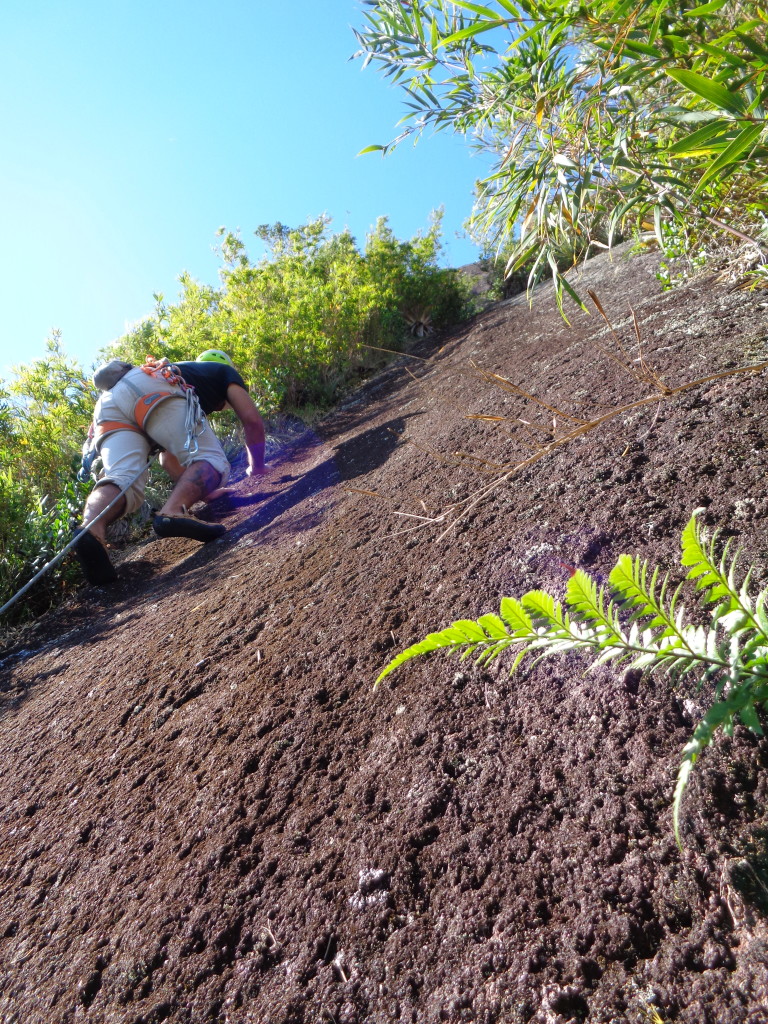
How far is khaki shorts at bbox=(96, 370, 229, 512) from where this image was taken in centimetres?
362

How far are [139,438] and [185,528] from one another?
3.50 feet

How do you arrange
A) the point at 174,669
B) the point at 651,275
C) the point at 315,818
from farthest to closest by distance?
1. the point at 651,275
2. the point at 174,669
3. the point at 315,818

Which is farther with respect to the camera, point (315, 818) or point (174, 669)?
point (174, 669)

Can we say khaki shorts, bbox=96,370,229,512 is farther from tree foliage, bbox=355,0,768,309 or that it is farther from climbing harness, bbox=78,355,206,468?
tree foliage, bbox=355,0,768,309

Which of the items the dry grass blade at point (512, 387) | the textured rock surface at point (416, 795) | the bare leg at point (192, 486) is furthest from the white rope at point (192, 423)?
the dry grass blade at point (512, 387)

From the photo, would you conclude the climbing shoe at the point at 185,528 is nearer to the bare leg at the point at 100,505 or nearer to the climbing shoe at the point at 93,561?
the climbing shoe at the point at 93,561

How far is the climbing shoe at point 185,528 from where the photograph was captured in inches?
121

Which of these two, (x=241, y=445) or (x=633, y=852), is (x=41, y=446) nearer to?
(x=241, y=445)

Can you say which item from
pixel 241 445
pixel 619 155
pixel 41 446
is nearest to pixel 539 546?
pixel 619 155

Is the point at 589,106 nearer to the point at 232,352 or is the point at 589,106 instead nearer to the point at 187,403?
the point at 187,403

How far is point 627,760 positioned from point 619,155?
4.12 ft

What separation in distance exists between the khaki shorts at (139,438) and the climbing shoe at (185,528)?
24.8 inches

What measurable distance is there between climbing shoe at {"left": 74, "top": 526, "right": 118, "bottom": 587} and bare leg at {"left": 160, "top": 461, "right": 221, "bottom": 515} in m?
0.43

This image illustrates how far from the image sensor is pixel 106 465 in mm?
3594
